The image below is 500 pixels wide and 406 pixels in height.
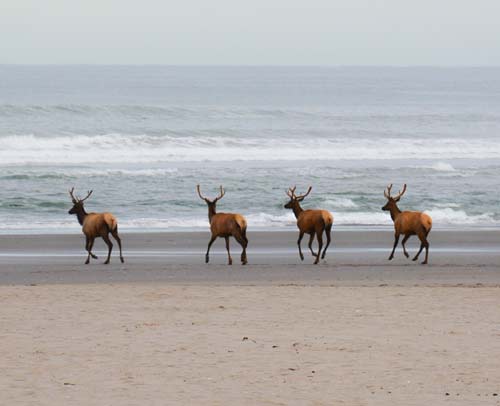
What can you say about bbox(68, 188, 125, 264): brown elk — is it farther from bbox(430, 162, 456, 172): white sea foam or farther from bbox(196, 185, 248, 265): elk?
bbox(430, 162, 456, 172): white sea foam

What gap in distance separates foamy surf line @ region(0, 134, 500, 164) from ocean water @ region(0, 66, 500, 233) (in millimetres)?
66

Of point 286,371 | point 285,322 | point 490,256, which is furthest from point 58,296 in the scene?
point 490,256

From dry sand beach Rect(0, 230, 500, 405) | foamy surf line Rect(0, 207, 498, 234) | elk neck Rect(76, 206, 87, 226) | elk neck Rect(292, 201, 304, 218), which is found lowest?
foamy surf line Rect(0, 207, 498, 234)

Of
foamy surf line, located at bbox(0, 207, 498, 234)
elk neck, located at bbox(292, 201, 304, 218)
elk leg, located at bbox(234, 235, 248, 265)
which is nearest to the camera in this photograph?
elk leg, located at bbox(234, 235, 248, 265)

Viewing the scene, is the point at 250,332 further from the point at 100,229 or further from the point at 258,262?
the point at 100,229

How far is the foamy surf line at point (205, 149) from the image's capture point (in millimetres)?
38812

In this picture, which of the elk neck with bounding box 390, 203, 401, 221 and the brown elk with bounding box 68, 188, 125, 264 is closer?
the brown elk with bounding box 68, 188, 125, 264

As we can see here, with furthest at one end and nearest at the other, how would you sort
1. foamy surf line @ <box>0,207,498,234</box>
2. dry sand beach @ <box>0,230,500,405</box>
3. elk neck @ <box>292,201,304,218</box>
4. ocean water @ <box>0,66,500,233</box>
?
ocean water @ <box>0,66,500,233</box>
foamy surf line @ <box>0,207,498,234</box>
elk neck @ <box>292,201,304,218</box>
dry sand beach @ <box>0,230,500,405</box>

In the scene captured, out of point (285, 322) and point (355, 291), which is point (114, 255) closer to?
point (355, 291)

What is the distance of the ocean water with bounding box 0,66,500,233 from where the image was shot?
24.7 m

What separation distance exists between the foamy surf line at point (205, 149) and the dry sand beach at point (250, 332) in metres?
21.4

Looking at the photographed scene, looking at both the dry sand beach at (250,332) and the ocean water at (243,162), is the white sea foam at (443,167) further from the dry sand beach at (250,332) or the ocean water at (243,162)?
the dry sand beach at (250,332)

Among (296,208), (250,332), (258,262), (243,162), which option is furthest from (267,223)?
(243,162)

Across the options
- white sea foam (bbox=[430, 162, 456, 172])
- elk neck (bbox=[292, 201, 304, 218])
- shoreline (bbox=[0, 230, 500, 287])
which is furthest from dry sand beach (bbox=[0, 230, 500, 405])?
white sea foam (bbox=[430, 162, 456, 172])
